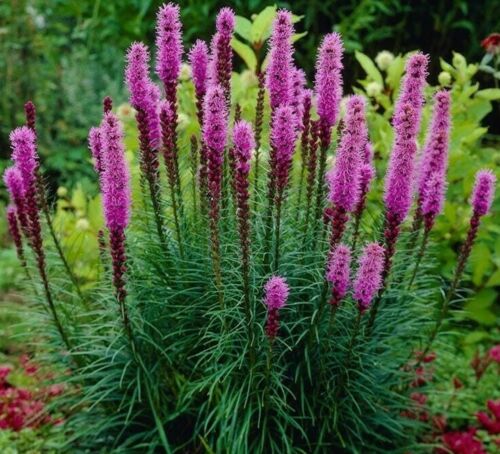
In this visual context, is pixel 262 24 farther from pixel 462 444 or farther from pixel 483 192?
pixel 462 444

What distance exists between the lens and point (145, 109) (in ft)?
8.57

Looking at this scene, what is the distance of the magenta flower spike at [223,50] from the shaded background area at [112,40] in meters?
4.08

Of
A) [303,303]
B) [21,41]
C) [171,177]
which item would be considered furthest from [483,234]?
[21,41]

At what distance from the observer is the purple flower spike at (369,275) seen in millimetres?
2375

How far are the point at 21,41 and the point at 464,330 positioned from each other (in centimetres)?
514

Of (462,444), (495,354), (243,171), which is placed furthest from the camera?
(495,354)

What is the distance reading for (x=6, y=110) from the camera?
7410 millimetres

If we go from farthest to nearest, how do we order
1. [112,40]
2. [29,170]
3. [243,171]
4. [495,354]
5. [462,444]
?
[112,40], [495,354], [462,444], [29,170], [243,171]

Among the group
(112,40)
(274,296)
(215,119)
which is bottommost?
(274,296)

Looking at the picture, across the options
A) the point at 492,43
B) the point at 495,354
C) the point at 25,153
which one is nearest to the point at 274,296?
the point at 25,153

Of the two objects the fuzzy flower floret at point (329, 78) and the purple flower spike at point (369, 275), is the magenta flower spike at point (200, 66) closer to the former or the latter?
the fuzzy flower floret at point (329, 78)

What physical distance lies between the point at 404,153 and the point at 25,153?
1264 millimetres

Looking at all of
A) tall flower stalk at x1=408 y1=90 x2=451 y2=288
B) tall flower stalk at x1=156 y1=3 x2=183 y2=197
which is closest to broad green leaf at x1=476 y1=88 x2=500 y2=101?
tall flower stalk at x1=408 y1=90 x2=451 y2=288

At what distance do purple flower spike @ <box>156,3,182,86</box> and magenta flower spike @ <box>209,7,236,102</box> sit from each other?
141mm
